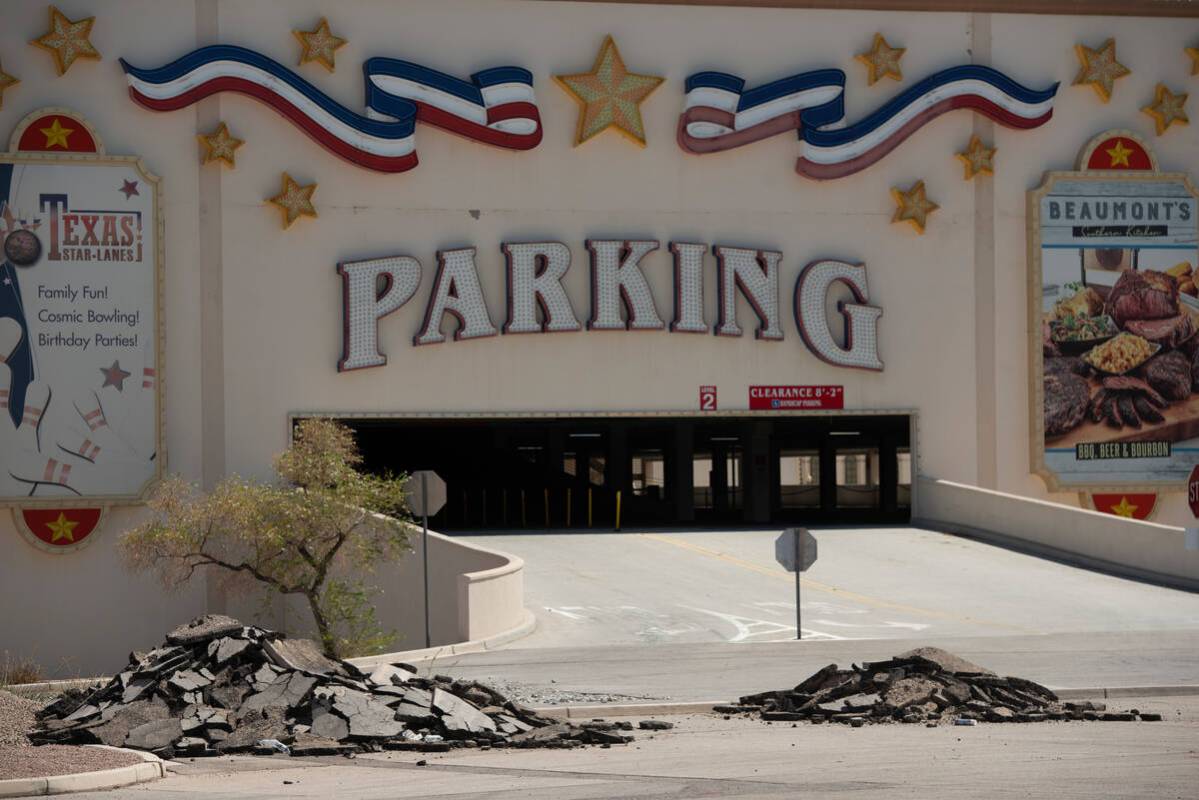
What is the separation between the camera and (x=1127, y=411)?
4372cm

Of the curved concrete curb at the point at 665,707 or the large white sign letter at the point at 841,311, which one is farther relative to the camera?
the large white sign letter at the point at 841,311

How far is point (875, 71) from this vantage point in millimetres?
42625

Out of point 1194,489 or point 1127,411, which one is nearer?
point 1194,489

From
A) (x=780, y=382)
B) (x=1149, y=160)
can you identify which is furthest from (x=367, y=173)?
(x=1149, y=160)

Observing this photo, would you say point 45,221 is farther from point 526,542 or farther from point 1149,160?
point 1149,160

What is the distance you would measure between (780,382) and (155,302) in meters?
15.4

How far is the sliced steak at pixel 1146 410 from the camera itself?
143ft

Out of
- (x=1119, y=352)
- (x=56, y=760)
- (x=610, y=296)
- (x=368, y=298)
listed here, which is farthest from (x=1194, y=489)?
(x=1119, y=352)

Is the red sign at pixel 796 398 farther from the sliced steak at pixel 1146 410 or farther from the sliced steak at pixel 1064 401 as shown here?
the sliced steak at pixel 1146 410

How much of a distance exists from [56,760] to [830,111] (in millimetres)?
31726

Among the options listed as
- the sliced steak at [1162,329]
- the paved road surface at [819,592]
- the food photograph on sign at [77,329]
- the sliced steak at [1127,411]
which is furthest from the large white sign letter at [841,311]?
the food photograph on sign at [77,329]

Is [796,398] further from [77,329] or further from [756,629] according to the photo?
[77,329]

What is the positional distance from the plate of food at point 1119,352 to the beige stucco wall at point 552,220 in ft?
6.45

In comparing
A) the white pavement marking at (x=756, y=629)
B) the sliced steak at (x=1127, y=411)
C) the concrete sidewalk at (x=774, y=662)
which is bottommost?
the white pavement marking at (x=756, y=629)
